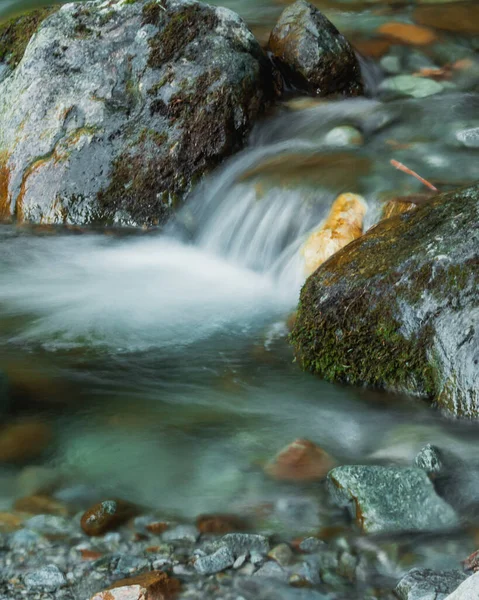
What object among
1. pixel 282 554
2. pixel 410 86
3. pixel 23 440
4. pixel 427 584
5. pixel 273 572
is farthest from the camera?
pixel 410 86

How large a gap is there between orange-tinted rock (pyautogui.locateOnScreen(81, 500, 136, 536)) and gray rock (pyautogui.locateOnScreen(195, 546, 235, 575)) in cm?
48

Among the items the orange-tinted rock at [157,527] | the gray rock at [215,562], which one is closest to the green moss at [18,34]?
the orange-tinted rock at [157,527]

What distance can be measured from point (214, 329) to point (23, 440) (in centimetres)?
182

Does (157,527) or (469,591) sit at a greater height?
(469,591)

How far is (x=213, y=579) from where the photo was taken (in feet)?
10.0

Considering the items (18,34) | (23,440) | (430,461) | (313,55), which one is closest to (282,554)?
(430,461)

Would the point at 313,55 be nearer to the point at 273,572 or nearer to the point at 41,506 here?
the point at 41,506

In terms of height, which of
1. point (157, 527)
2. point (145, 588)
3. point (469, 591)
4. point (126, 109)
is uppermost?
point (126, 109)

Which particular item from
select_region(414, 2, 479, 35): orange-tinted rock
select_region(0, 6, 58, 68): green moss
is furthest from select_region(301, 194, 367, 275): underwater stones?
select_region(414, 2, 479, 35): orange-tinted rock

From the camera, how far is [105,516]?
11.4 feet

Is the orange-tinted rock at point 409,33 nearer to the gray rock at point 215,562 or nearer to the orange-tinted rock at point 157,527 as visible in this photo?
the orange-tinted rock at point 157,527

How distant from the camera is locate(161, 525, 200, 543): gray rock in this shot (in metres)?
3.35

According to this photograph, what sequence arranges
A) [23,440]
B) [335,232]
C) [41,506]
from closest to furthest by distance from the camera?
[41,506] → [23,440] → [335,232]

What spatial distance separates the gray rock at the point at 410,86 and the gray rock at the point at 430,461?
538 centimetres
